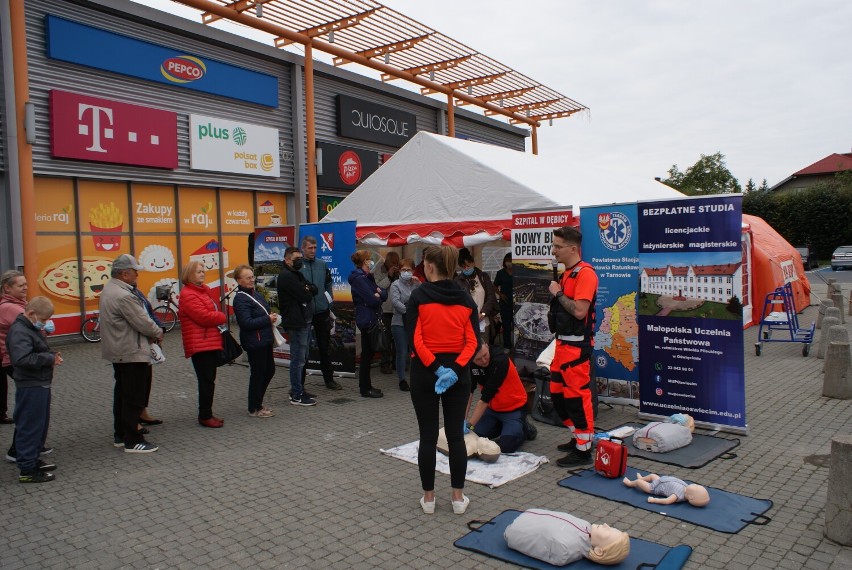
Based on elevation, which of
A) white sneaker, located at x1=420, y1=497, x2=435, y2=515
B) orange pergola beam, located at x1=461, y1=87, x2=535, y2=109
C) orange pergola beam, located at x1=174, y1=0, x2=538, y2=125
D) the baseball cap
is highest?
orange pergola beam, located at x1=461, y1=87, x2=535, y2=109

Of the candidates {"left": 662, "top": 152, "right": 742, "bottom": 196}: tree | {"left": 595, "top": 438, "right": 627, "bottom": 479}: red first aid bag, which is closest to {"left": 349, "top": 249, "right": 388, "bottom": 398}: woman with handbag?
{"left": 595, "top": 438, "right": 627, "bottom": 479}: red first aid bag

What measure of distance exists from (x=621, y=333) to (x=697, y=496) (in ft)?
10.2

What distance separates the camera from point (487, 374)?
6.06 m

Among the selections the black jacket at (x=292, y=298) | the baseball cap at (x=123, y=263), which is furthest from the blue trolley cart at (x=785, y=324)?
the baseball cap at (x=123, y=263)

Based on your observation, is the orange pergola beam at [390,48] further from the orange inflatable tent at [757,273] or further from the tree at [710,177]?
the tree at [710,177]

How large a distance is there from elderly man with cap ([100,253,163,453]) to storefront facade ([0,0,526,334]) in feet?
25.5

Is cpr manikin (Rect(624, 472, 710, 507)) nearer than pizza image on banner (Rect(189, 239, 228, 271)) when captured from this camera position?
Yes

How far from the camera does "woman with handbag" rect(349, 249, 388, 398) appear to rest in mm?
8453

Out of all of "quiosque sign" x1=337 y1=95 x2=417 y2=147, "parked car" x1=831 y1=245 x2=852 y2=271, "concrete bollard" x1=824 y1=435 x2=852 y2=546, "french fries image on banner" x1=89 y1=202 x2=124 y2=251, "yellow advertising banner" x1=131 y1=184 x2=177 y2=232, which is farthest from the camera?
"parked car" x1=831 y1=245 x2=852 y2=271

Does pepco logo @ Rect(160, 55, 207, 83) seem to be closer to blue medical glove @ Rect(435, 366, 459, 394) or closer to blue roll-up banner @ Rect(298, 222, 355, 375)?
blue roll-up banner @ Rect(298, 222, 355, 375)

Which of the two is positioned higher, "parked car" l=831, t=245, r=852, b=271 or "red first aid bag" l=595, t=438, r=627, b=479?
"parked car" l=831, t=245, r=852, b=271

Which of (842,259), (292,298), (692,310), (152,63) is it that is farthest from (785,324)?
(842,259)

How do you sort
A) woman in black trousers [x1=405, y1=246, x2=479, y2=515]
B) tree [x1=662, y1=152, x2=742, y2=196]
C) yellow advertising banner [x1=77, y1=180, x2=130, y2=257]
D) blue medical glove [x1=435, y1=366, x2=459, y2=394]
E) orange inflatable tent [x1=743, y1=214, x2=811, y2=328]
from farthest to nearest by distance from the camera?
tree [x1=662, y1=152, x2=742, y2=196] < orange inflatable tent [x1=743, y1=214, x2=811, y2=328] < yellow advertising banner [x1=77, y1=180, x2=130, y2=257] < woman in black trousers [x1=405, y1=246, x2=479, y2=515] < blue medical glove [x1=435, y1=366, x2=459, y2=394]

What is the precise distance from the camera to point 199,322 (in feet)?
21.6
